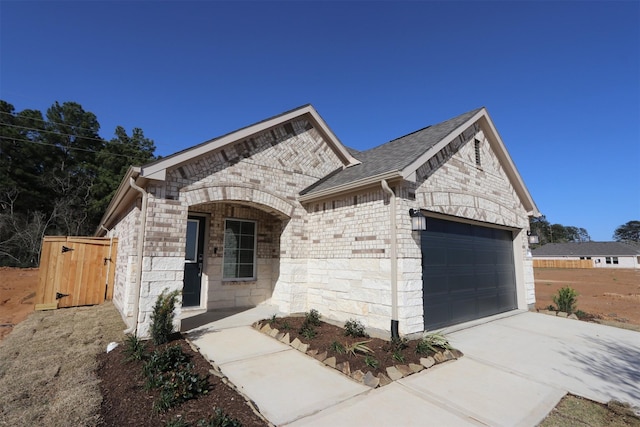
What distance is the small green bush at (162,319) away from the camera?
5.51m

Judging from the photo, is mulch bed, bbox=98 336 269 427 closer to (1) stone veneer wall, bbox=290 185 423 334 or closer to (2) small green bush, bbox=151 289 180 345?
(2) small green bush, bbox=151 289 180 345

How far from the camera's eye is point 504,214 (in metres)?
9.30

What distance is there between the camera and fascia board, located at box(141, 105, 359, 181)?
19.4 feet

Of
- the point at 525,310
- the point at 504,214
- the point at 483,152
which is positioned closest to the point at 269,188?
the point at 483,152

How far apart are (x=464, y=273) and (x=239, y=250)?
6.15 m

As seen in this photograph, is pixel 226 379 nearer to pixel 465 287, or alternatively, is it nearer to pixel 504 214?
pixel 465 287

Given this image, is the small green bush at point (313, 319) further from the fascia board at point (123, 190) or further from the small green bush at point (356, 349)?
the fascia board at point (123, 190)

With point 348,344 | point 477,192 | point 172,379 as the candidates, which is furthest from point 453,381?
point 477,192

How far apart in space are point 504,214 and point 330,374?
758cm

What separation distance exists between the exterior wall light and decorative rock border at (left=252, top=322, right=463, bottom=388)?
90.0 inches

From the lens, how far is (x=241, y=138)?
732cm

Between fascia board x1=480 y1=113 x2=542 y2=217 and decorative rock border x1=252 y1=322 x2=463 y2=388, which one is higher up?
fascia board x1=480 y1=113 x2=542 y2=217

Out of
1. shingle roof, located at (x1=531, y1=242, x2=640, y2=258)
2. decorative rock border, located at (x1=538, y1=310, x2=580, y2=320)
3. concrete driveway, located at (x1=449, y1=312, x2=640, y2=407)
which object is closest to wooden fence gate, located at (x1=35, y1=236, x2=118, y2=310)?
concrete driveway, located at (x1=449, y1=312, x2=640, y2=407)

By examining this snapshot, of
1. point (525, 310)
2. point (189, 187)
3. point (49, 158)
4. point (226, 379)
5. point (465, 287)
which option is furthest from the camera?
point (49, 158)
